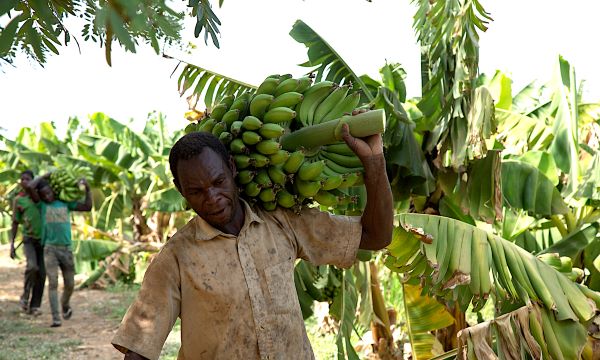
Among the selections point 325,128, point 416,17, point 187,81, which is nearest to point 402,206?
point 416,17

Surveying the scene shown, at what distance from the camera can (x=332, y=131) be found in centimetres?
252

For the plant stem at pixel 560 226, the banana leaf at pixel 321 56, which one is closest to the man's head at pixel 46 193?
the banana leaf at pixel 321 56

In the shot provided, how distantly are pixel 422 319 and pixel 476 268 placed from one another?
1625mm

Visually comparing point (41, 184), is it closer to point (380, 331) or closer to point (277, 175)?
point (380, 331)

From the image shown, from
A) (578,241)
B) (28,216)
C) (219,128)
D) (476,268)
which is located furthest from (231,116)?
(28,216)

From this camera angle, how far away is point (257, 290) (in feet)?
8.00

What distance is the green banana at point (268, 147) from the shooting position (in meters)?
2.47

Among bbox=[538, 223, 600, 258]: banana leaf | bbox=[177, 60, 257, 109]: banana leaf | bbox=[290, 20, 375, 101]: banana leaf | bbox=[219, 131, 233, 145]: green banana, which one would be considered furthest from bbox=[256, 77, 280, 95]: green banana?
bbox=[538, 223, 600, 258]: banana leaf

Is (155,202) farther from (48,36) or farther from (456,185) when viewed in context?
(48,36)

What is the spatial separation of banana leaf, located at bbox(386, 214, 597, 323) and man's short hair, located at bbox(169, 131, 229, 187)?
51.2 inches

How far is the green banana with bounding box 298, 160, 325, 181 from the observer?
253 cm

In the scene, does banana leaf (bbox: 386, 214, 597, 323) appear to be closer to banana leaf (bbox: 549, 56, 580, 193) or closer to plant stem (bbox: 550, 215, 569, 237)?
banana leaf (bbox: 549, 56, 580, 193)

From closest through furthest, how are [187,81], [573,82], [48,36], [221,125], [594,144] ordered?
[48,36] → [221,125] → [187,81] → [573,82] → [594,144]

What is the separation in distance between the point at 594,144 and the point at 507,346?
4.33 meters
